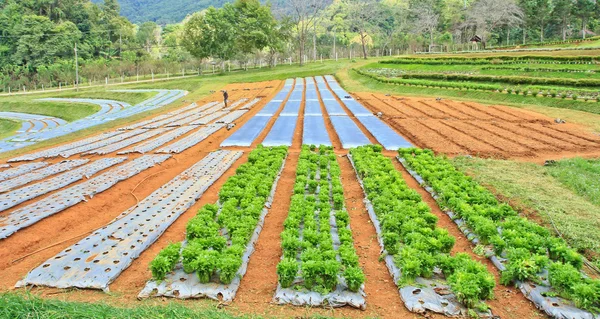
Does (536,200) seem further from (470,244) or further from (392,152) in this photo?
(392,152)

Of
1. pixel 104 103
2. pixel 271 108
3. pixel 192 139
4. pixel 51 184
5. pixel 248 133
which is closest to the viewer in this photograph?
pixel 51 184

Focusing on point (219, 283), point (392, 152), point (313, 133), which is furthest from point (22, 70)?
point (219, 283)

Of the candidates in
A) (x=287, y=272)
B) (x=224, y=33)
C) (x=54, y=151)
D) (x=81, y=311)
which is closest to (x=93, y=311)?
(x=81, y=311)

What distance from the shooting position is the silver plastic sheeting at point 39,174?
13.0 meters

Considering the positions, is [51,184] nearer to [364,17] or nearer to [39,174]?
[39,174]

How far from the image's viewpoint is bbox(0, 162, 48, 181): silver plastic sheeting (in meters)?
14.1

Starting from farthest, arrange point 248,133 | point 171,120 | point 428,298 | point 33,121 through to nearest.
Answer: point 33,121 → point 171,120 → point 248,133 → point 428,298

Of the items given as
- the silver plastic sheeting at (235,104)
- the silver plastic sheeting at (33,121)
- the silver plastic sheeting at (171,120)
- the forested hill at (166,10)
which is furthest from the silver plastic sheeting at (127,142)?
the forested hill at (166,10)

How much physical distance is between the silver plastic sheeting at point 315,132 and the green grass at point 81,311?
13.3 meters

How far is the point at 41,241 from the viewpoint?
30.5 ft

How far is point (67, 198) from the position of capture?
37.7 ft

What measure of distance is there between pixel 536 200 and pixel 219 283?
28.2ft

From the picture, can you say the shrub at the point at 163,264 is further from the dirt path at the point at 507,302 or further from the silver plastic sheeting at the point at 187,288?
the dirt path at the point at 507,302

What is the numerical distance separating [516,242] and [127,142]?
1746 cm
